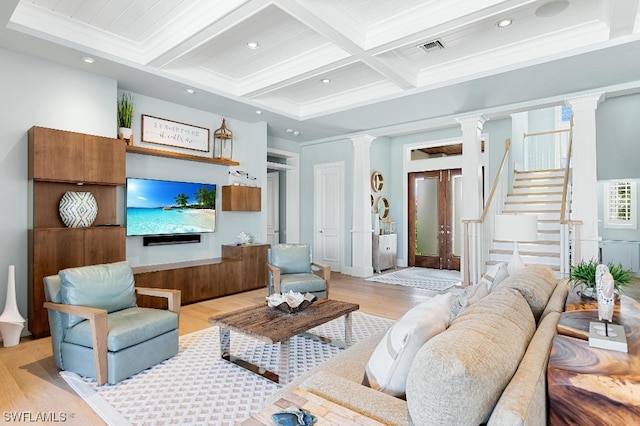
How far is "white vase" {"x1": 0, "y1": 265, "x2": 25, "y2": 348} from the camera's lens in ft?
10.6

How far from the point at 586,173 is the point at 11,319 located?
646cm

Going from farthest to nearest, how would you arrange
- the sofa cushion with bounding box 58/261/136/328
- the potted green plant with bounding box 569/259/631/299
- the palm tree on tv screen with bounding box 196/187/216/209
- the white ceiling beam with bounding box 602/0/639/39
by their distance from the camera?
1. the palm tree on tv screen with bounding box 196/187/216/209
2. the white ceiling beam with bounding box 602/0/639/39
3. the sofa cushion with bounding box 58/261/136/328
4. the potted green plant with bounding box 569/259/631/299

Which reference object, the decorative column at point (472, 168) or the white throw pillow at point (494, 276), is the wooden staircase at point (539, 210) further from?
the white throw pillow at point (494, 276)

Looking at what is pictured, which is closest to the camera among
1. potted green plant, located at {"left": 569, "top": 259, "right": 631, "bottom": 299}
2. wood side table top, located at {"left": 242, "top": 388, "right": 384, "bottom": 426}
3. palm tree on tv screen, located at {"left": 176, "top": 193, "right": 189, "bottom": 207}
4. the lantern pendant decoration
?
wood side table top, located at {"left": 242, "top": 388, "right": 384, "bottom": 426}

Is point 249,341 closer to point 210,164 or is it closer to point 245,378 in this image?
point 245,378

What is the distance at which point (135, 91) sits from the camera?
4582 millimetres

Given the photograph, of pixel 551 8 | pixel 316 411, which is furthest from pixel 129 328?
pixel 551 8

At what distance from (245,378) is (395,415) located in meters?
1.77

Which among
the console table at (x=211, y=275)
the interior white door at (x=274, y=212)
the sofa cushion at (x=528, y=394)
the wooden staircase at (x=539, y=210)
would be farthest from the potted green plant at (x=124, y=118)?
the wooden staircase at (x=539, y=210)

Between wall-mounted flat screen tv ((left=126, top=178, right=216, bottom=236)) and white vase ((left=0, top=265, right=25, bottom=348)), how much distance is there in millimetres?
1312

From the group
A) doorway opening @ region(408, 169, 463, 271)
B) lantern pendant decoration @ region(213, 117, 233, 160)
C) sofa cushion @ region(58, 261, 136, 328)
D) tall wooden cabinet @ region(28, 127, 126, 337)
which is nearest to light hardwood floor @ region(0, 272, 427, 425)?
sofa cushion @ region(58, 261, 136, 328)

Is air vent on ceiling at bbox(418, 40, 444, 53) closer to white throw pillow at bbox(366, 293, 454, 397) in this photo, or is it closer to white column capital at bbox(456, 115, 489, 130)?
white column capital at bbox(456, 115, 489, 130)

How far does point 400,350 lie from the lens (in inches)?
52.2

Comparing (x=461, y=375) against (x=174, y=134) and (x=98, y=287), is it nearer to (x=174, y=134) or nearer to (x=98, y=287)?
(x=98, y=287)
